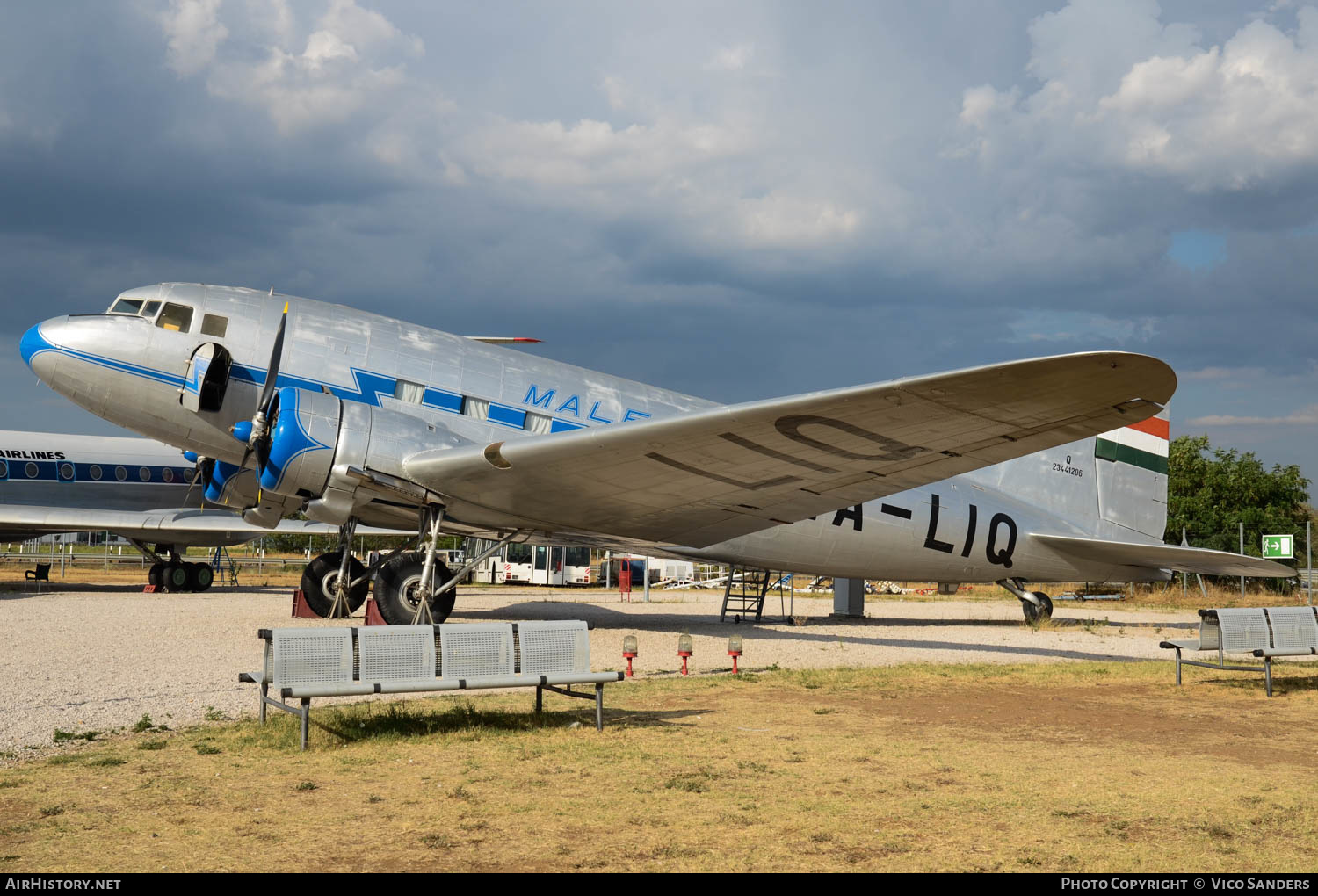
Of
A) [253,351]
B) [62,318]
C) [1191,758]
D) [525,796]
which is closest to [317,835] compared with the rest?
[525,796]

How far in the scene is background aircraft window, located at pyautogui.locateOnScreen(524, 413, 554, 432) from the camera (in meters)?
15.0

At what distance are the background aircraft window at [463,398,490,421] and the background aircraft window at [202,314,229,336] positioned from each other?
12.3ft

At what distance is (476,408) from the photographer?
14.8 meters

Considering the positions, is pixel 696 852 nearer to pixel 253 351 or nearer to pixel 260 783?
pixel 260 783

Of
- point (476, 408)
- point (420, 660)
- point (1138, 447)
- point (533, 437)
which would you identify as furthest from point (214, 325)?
point (1138, 447)

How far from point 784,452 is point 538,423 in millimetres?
5709

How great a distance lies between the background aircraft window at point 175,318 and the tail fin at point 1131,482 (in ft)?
59.3

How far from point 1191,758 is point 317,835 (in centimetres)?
619

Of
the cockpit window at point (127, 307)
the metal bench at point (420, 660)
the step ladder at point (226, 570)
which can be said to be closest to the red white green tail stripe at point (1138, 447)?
the metal bench at point (420, 660)

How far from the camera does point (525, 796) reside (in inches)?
222

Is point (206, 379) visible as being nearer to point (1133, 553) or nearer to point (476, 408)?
point (476, 408)

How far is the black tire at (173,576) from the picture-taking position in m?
30.6

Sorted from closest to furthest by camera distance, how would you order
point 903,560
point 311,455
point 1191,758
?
point 1191,758, point 311,455, point 903,560

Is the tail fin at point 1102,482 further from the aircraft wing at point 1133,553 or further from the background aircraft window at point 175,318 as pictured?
→ the background aircraft window at point 175,318
